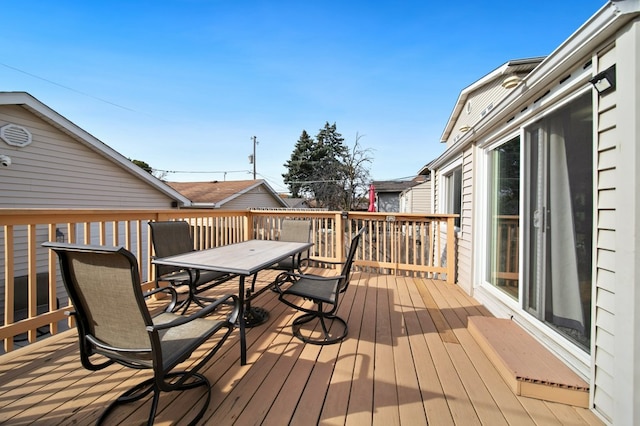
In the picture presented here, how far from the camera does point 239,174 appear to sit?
81.5ft

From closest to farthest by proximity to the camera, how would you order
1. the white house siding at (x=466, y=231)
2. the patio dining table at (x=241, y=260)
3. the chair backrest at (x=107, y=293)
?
the chair backrest at (x=107, y=293), the patio dining table at (x=241, y=260), the white house siding at (x=466, y=231)

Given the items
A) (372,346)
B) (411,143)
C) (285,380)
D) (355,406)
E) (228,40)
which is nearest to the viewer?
(355,406)

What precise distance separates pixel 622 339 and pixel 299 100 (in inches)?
473

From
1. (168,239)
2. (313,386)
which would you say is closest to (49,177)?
(168,239)

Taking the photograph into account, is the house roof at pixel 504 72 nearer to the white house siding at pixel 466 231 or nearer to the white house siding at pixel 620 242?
the white house siding at pixel 466 231

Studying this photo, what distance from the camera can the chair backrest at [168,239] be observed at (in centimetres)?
261

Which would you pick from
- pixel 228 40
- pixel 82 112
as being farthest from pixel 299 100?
pixel 82 112

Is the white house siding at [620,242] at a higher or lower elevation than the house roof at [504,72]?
lower

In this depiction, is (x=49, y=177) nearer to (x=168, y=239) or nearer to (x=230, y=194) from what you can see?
(x=168, y=239)

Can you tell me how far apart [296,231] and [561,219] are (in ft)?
9.27

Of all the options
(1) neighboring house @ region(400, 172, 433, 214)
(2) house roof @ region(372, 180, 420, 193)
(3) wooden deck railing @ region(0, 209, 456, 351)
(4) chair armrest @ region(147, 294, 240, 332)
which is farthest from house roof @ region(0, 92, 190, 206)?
(2) house roof @ region(372, 180, 420, 193)

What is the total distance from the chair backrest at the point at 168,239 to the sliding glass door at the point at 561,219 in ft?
11.0

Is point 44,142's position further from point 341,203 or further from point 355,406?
point 341,203

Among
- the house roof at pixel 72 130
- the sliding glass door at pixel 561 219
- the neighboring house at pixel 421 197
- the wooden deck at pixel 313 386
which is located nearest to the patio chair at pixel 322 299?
the wooden deck at pixel 313 386
